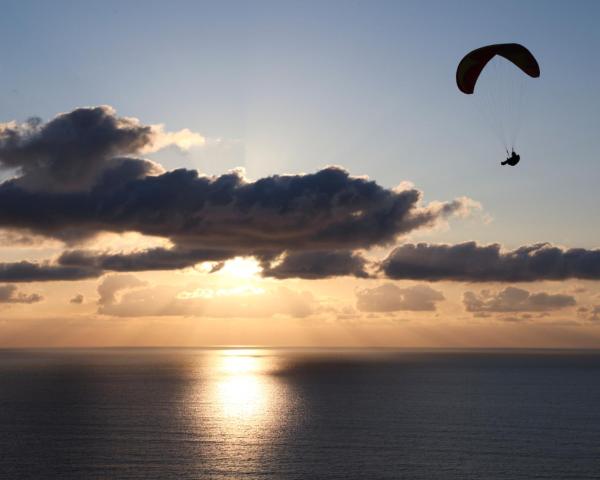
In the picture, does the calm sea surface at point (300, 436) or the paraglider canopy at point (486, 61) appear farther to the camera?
the calm sea surface at point (300, 436)

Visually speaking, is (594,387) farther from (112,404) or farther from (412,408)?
(112,404)

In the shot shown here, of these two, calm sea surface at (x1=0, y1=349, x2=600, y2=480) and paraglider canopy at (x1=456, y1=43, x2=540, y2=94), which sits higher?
paraglider canopy at (x1=456, y1=43, x2=540, y2=94)

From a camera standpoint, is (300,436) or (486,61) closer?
(486,61)

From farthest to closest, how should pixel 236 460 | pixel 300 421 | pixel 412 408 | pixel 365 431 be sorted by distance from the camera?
pixel 412 408
pixel 300 421
pixel 365 431
pixel 236 460

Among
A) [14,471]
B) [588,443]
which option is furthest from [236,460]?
[588,443]

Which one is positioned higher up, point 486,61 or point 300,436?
point 486,61

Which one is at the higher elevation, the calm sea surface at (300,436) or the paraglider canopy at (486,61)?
the paraglider canopy at (486,61)

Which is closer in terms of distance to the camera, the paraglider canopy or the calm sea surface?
the paraglider canopy

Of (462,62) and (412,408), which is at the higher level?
(462,62)
